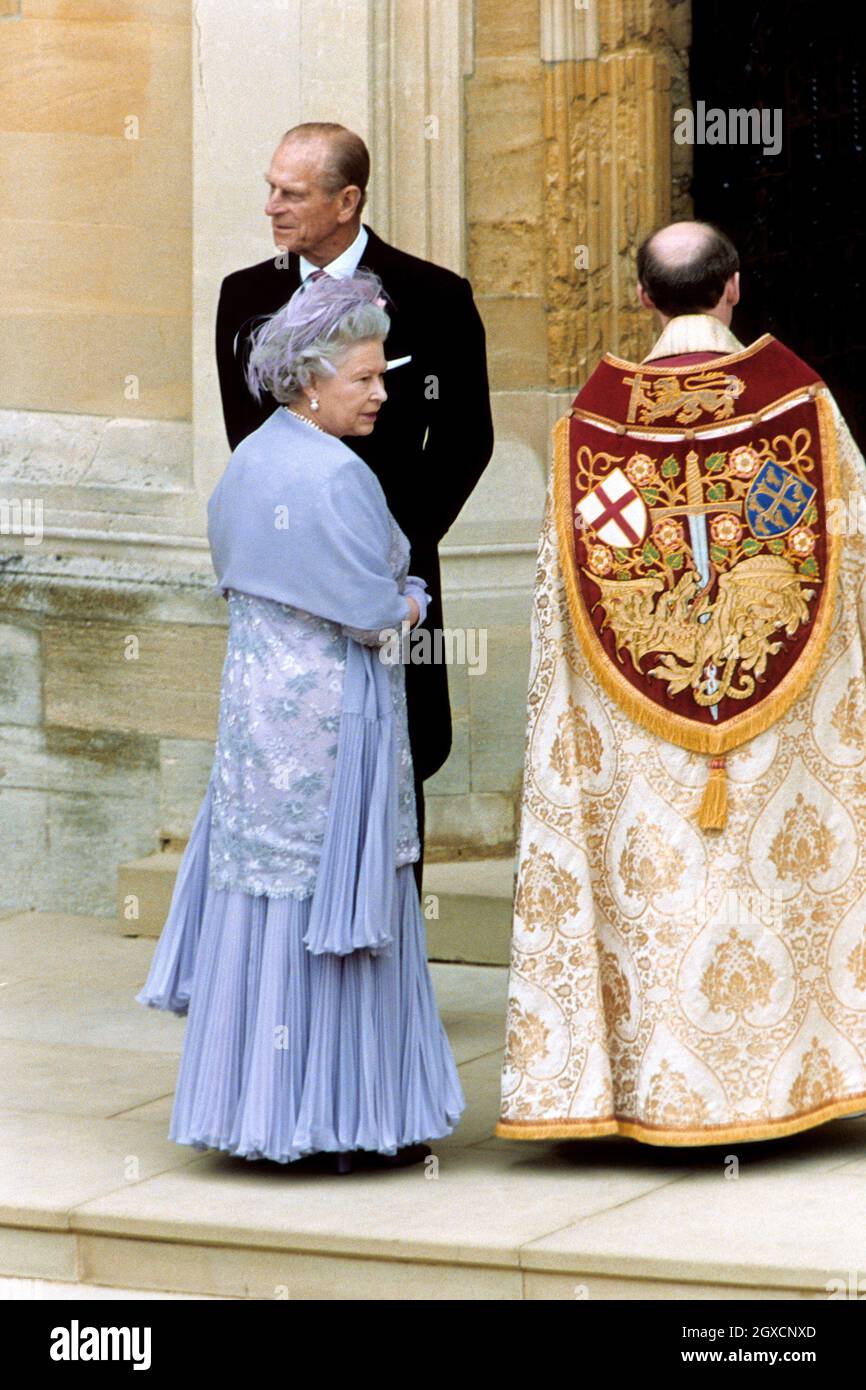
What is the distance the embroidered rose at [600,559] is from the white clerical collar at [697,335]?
1.30 ft

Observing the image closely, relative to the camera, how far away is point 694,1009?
18.6 ft

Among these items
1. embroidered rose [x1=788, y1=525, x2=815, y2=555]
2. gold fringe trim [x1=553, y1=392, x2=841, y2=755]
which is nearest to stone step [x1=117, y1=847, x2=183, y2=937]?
gold fringe trim [x1=553, y1=392, x2=841, y2=755]

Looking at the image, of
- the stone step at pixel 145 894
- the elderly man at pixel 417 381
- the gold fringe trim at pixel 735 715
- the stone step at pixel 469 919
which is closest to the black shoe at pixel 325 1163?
the elderly man at pixel 417 381

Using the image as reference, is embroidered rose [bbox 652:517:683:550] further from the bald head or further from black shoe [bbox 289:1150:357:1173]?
black shoe [bbox 289:1150:357:1173]

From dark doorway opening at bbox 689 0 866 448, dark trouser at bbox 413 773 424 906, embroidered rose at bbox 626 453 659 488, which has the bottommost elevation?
dark trouser at bbox 413 773 424 906

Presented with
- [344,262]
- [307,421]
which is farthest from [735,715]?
[344,262]

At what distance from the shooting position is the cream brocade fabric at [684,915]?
567 centimetres

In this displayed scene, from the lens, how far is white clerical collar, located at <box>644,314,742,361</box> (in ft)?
18.7

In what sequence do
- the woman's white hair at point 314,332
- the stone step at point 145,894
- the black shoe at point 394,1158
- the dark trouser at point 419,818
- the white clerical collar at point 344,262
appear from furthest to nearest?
1. the stone step at point 145,894
2. the white clerical collar at point 344,262
3. the dark trouser at point 419,818
4. the black shoe at point 394,1158
5. the woman's white hair at point 314,332

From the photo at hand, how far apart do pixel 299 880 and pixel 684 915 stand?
29.5 inches

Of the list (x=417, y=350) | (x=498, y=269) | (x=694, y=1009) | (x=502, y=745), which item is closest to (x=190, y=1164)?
(x=694, y=1009)

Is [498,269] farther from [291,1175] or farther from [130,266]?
[291,1175]

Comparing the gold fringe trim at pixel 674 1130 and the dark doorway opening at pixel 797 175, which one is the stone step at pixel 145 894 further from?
the gold fringe trim at pixel 674 1130

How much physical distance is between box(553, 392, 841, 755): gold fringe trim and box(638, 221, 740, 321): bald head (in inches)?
11.5
